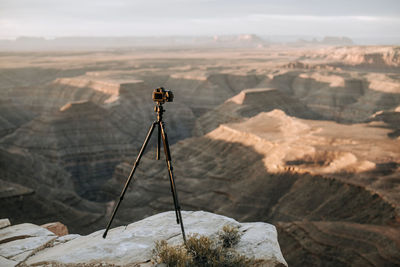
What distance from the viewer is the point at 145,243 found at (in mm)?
7508

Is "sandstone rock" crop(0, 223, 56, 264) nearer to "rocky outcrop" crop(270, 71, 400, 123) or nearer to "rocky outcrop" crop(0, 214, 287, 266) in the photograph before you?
"rocky outcrop" crop(0, 214, 287, 266)

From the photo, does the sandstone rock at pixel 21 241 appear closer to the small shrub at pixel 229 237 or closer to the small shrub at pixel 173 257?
the small shrub at pixel 173 257

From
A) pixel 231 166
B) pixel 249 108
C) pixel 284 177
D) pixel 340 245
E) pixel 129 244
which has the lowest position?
pixel 231 166

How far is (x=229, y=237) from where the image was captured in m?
7.28

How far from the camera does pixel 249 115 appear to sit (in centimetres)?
6366

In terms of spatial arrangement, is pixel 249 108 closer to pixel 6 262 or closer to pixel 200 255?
pixel 6 262

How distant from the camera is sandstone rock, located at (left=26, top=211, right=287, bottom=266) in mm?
6852

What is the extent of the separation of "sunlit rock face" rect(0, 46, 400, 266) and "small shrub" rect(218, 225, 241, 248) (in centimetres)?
1187

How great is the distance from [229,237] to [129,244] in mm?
2092

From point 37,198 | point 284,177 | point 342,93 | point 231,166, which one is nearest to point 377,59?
point 342,93

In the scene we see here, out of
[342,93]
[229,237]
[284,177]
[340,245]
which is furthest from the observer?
[342,93]

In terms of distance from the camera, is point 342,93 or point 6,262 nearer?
point 6,262

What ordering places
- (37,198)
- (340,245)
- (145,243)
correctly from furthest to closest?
(37,198) → (340,245) → (145,243)

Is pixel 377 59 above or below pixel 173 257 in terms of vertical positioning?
above
